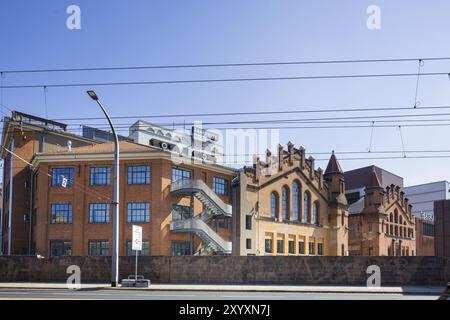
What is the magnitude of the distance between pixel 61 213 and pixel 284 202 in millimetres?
24044

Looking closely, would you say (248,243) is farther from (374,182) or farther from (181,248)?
(374,182)

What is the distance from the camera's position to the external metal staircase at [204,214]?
4284 centimetres

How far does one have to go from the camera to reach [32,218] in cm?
4838

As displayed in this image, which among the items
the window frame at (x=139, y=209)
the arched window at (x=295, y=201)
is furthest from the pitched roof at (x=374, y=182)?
the window frame at (x=139, y=209)

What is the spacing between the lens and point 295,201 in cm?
5766

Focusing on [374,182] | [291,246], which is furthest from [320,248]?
[374,182]

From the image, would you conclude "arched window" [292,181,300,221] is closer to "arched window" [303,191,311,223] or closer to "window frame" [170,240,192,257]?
"arched window" [303,191,311,223]

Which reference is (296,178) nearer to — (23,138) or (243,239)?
(243,239)

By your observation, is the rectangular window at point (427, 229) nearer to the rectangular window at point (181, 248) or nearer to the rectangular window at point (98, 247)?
the rectangular window at point (181, 248)
